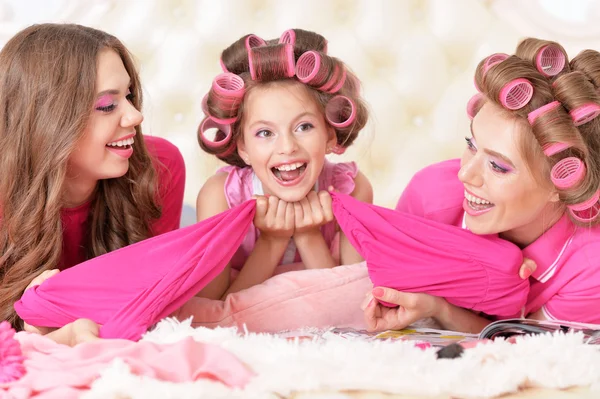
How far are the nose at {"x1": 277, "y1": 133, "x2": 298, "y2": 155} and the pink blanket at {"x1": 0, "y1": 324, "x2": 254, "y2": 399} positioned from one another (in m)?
0.67

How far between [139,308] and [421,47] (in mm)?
1779

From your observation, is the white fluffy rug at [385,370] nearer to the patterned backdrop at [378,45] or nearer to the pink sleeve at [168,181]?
the pink sleeve at [168,181]

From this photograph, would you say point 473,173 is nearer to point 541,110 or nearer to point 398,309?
point 541,110

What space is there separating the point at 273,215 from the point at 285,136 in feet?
0.73

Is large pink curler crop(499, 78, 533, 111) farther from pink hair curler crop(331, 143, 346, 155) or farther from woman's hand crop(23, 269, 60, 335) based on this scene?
woman's hand crop(23, 269, 60, 335)

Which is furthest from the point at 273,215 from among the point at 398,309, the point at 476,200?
the point at 476,200

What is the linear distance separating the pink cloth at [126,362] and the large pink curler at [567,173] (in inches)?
35.2

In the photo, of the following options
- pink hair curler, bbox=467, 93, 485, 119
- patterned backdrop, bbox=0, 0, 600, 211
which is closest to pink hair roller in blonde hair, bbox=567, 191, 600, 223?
pink hair curler, bbox=467, 93, 485, 119

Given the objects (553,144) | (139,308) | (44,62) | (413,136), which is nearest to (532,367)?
(553,144)

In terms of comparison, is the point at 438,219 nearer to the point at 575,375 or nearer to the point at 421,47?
the point at 575,375

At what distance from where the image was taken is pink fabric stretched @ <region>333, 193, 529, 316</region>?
195cm

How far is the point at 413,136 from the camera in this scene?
10.3ft

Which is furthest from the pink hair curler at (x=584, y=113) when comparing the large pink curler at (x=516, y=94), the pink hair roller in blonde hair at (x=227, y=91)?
the pink hair roller in blonde hair at (x=227, y=91)

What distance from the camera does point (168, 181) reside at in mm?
2512
